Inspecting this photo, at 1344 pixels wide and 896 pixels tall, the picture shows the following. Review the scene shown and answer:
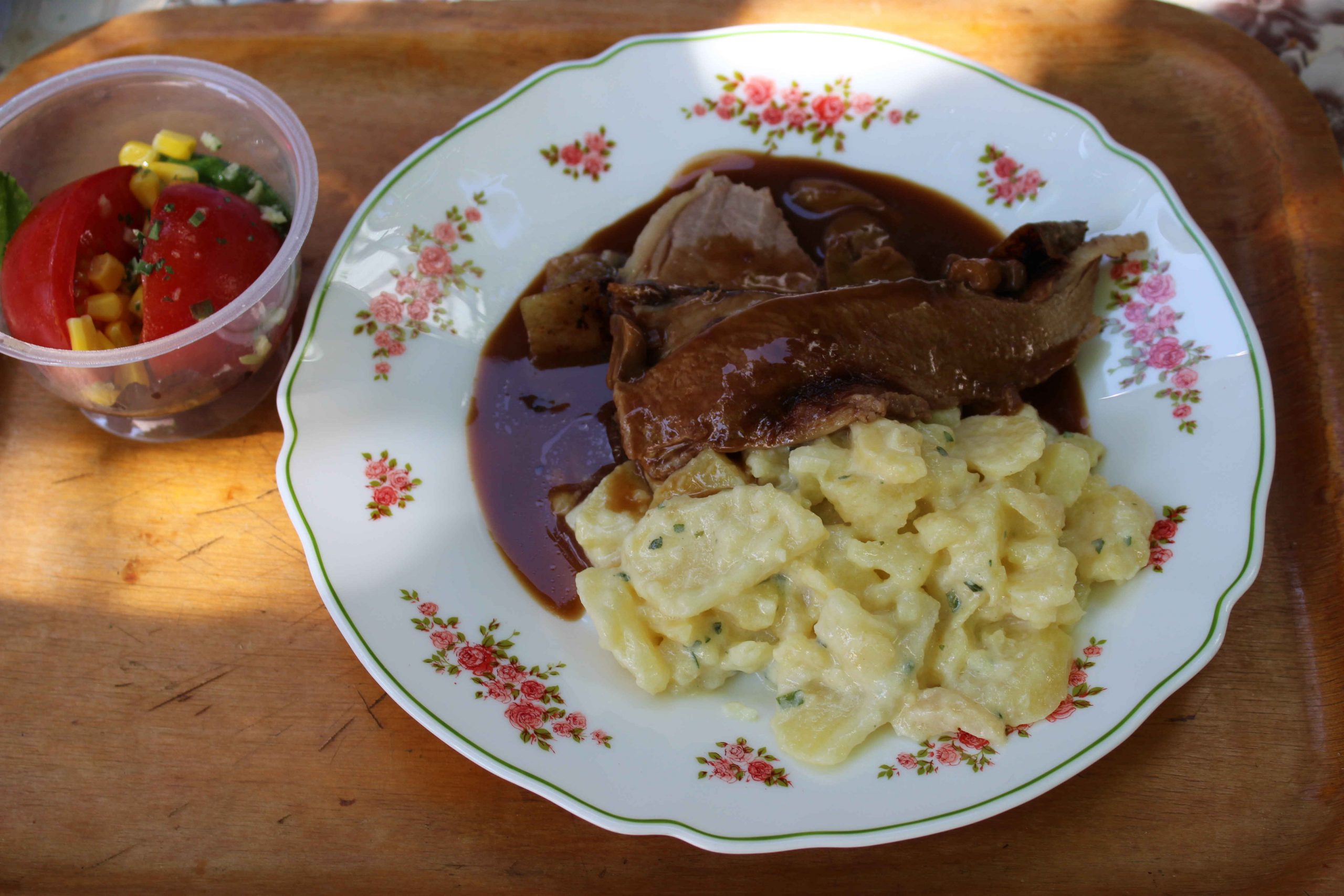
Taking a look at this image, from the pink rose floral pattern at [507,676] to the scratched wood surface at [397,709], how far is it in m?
0.22

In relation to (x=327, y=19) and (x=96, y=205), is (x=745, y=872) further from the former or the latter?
(x=327, y=19)

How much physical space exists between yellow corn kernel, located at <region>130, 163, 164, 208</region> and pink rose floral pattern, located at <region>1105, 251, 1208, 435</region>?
328 cm

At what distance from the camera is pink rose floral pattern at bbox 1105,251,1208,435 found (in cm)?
296

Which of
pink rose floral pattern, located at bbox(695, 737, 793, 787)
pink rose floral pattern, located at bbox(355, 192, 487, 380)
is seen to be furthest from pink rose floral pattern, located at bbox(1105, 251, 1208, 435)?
pink rose floral pattern, located at bbox(355, 192, 487, 380)

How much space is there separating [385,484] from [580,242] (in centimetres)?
121

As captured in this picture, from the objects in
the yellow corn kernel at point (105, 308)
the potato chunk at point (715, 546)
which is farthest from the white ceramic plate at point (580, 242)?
the yellow corn kernel at point (105, 308)

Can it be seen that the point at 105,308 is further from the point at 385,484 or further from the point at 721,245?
the point at 721,245

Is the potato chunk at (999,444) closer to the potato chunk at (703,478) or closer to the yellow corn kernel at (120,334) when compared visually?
the potato chunk at (703,478)

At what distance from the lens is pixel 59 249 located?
286 centimetres

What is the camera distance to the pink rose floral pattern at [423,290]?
3.21 metres

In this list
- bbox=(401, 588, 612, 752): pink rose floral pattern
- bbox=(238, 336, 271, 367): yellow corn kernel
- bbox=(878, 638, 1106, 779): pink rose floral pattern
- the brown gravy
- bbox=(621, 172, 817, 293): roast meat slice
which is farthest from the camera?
bbox=(621, 172, 817, 293): roast meat slice

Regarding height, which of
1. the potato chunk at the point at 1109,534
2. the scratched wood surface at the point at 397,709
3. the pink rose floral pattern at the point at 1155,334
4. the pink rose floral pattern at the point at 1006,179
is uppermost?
the pink rose floral pattern at the point at 1006,179

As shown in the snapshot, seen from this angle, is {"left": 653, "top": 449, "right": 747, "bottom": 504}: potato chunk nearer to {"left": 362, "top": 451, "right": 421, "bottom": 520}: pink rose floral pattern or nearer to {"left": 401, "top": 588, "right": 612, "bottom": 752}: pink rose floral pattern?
{"left": 401, "top": 588, "right": 612, "bottom": 752}: pink rose floral pattern

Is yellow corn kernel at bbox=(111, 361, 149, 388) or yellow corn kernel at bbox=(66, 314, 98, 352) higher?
yellow corn kernel at bbox=(66, 314, 98, 352)
